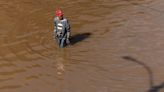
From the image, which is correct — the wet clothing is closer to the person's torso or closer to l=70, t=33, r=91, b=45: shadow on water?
the person's torso

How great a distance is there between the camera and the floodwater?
13883 millimetres

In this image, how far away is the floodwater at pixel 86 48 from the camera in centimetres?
1388

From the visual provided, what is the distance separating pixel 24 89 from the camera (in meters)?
13.6

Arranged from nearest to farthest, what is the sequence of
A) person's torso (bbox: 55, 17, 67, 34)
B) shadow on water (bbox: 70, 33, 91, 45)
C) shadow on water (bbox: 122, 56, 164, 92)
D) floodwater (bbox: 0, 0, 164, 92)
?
shadow on water (bbox: 122, 56, 164, 92)
floodwater (bbox: 0, 0, 164, 92)
person's torso (bbox: 55, 17, 67, 34)
shadow on water (bbox: 70, 33, 91, 45)

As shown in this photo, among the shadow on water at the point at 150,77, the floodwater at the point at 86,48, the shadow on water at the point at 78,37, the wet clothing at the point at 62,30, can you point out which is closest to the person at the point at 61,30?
the wet clothing at the point at 62,30

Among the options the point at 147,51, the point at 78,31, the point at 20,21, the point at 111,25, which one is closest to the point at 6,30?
the point at 20,21

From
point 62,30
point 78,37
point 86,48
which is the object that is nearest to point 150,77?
point 86,48

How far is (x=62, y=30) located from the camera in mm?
16000

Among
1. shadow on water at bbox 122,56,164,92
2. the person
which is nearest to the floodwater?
shadow on water at bbox 122,56,164,92

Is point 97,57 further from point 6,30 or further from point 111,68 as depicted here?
point 6,30

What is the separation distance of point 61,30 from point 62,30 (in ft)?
0.17

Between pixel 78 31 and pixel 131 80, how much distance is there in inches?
192

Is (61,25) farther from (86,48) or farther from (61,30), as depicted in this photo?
(86,48)

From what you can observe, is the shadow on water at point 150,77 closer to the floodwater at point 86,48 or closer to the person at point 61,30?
the floodwater at point 86,48
